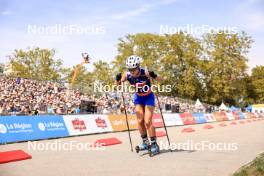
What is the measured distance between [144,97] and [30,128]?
7.95 metres

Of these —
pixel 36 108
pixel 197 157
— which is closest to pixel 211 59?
pixel 36 108

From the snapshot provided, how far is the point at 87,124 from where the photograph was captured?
72.3 ft

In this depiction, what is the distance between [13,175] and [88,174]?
1.38 meters

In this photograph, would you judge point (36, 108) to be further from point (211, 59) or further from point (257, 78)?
point (257, 78)

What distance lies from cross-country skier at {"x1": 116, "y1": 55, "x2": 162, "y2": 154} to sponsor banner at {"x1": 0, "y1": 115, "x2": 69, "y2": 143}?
6.84 m

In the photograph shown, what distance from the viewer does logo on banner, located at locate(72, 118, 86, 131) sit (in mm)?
20625

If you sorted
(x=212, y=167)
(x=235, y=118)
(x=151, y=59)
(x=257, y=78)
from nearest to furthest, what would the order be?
(x=212, y=167) → (x=235, y=118) → (x=151, y=59) → (x=257, y=78)

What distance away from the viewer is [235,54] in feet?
252

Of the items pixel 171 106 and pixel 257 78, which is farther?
pixel 257 78

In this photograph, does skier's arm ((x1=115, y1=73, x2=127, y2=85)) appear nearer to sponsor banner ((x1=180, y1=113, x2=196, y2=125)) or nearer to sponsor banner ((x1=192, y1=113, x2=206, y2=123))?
sponsor banner ((x1=180, y1=113, x2=196, y2=125))

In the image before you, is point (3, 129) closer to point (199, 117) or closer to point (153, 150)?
point (153, 150)

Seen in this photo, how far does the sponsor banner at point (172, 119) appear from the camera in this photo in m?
33.0

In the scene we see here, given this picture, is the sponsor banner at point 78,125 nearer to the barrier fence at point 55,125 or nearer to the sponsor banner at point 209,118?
the barrier fence at point 55,125

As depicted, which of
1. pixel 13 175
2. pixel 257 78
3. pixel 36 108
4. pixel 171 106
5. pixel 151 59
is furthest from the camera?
pixel 257 78
